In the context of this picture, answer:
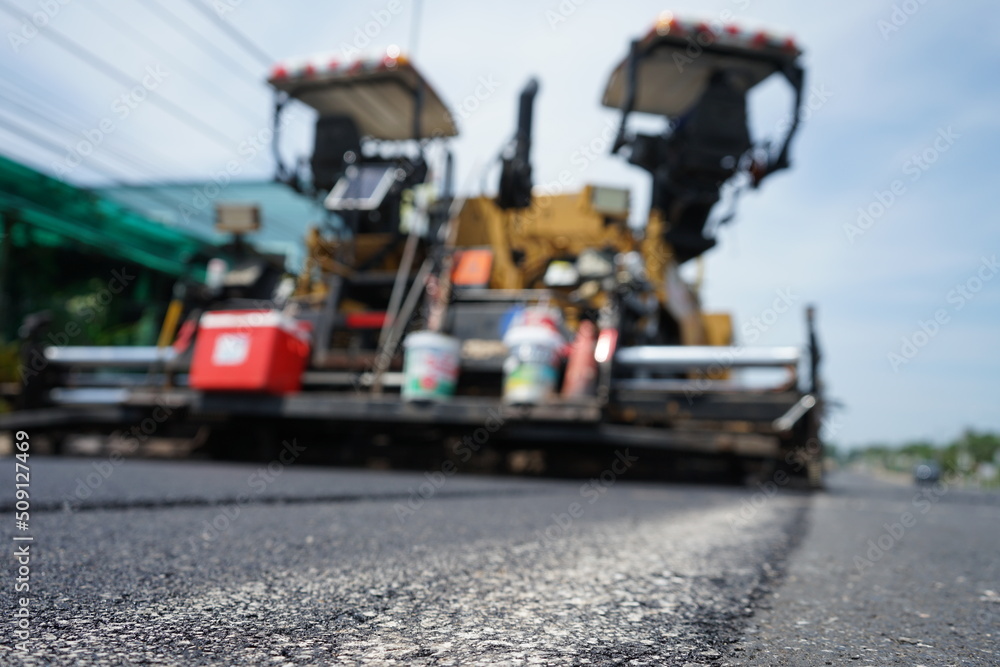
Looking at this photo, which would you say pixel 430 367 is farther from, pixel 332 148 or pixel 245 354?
pixel 332 148

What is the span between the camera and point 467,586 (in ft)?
4.00

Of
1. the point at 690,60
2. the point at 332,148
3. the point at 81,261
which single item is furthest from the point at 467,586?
the point at 81,261

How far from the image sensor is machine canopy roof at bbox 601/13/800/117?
6.05m

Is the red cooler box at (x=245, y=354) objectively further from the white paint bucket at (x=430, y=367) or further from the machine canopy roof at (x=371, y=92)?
the machine canopy roof at (x=371, y=92)

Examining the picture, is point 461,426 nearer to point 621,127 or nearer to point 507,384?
point 507,384

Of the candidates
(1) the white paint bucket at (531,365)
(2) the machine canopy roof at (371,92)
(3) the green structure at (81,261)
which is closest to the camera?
(1) the white paint bucket at (531,365)

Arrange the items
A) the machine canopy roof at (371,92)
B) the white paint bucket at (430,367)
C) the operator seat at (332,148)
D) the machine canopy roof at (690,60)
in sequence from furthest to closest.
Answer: the operator seat at (332,148) → the machine canopy roof at (371,92) → the machine canopy roof at (690,60) → the white paint bucket at (430,367)

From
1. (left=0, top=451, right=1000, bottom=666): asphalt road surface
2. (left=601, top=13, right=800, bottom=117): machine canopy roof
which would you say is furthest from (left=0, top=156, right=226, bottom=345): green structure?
(left=0, top=451, right=1000, bottom=666): asphalt road surface

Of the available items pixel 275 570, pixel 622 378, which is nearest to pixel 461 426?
pixel 622 378

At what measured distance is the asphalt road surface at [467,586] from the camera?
84 centimetres

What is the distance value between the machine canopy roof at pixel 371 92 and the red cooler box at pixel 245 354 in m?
2.28

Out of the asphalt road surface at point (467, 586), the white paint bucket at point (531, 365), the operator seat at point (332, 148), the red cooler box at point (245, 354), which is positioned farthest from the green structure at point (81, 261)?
the asphalt road surface at point (467, 586)

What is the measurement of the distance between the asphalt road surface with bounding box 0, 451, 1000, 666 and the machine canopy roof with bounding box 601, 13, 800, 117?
15.0 ft

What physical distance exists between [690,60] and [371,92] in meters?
2.65
